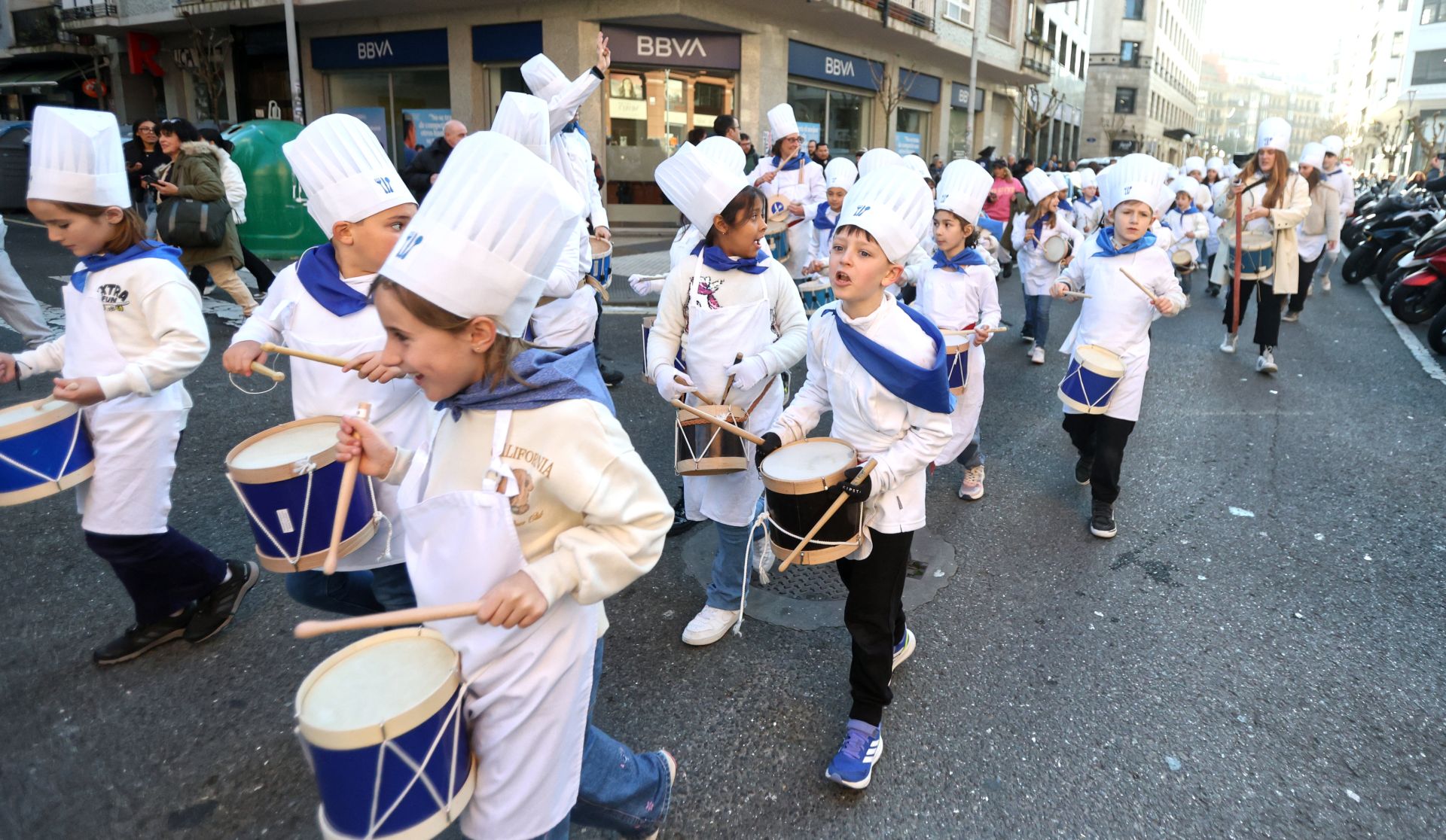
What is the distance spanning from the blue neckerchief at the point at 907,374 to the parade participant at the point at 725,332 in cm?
75

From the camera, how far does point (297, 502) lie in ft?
7.98

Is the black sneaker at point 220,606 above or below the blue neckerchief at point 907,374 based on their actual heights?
below

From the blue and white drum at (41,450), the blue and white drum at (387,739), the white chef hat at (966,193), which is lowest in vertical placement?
the blue and white drum at (387,739)

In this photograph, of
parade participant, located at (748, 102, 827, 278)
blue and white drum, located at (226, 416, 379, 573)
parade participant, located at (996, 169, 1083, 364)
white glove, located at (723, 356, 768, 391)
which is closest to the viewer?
blue and white drum, located at (226, 416, 379, 573)

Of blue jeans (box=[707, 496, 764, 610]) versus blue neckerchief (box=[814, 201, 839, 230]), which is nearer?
blue jeans (box=[707, 496, 764, 610])

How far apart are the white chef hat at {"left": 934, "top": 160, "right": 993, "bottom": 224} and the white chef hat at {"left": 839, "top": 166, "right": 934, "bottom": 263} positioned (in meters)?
2.15

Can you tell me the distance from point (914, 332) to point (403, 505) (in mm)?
1606

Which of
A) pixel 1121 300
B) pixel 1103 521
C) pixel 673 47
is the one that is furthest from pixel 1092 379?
pixel 673 47

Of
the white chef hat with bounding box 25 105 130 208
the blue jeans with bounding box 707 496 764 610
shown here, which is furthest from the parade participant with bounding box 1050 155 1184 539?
the white chef hat with bounding box 25 105 130 208

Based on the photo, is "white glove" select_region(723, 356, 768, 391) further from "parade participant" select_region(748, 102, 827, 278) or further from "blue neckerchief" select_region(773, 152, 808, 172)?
"blue neckerchief" select_region(773, 152, 808, 172)

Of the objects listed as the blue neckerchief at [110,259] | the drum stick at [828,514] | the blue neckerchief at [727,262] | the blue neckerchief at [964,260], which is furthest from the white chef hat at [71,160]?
the blue neckerchief at [964,260]

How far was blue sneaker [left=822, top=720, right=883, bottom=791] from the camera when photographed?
265 centimetres

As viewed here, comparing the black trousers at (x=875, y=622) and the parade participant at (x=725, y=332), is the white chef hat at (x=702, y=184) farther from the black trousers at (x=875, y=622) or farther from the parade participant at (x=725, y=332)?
the black trousers at (x=875, y=622)

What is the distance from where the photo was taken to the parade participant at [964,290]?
15.8 ft
